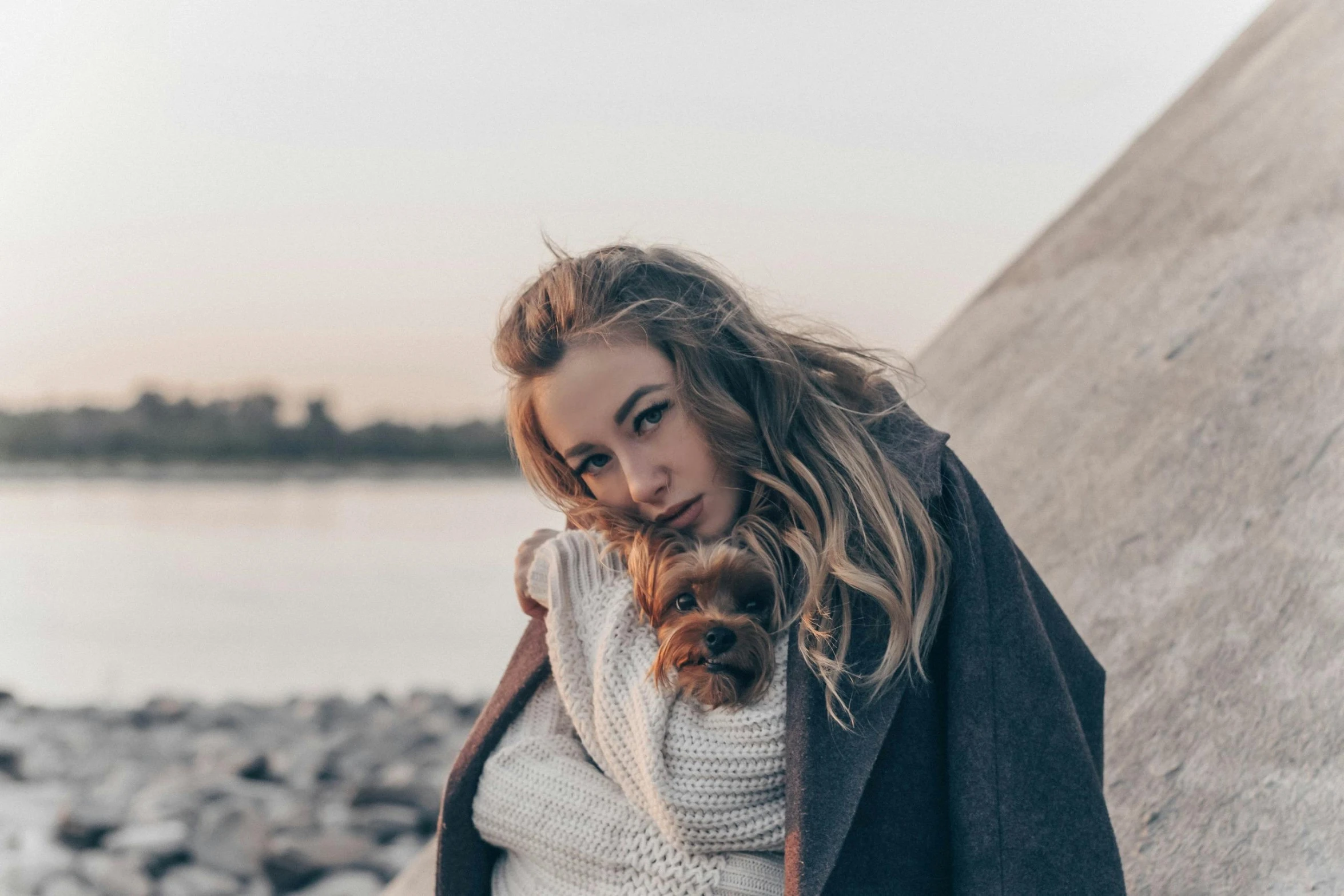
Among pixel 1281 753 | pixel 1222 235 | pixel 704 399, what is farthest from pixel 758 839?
pixel 1222 235

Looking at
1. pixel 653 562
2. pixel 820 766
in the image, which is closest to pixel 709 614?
pixel 653 562

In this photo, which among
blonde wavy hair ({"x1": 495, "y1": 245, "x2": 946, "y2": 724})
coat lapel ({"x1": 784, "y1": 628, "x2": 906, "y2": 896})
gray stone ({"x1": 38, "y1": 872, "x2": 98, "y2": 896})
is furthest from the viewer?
gray stone ({"x1": 38, "y1": 872, "x2": 98, "y2": 896})

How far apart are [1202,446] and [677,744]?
1.68 meters

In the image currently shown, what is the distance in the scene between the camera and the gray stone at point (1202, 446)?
2.02 meters

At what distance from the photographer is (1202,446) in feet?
8.59

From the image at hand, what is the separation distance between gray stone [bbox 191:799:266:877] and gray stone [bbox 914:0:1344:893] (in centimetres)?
310

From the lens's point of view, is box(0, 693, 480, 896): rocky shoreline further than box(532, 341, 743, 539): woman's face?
Yes

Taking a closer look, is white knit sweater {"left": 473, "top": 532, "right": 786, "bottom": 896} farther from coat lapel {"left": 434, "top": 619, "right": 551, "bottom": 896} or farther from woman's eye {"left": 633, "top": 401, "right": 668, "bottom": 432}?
woman's eye {"left": 633, "top": 401, "right": 668, "bottom": 432}

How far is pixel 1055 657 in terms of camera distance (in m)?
1.67

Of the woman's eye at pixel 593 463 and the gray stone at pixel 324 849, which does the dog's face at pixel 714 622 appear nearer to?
the woman's eye at pixel 593 463

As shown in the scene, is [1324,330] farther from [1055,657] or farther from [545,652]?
[545,652]

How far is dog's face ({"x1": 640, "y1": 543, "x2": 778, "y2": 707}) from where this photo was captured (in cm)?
151

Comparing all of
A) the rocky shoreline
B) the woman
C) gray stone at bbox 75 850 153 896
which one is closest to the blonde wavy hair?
the woman

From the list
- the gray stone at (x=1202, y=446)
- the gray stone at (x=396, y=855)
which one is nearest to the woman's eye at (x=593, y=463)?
the gray stone at (x=1202, y=446)
